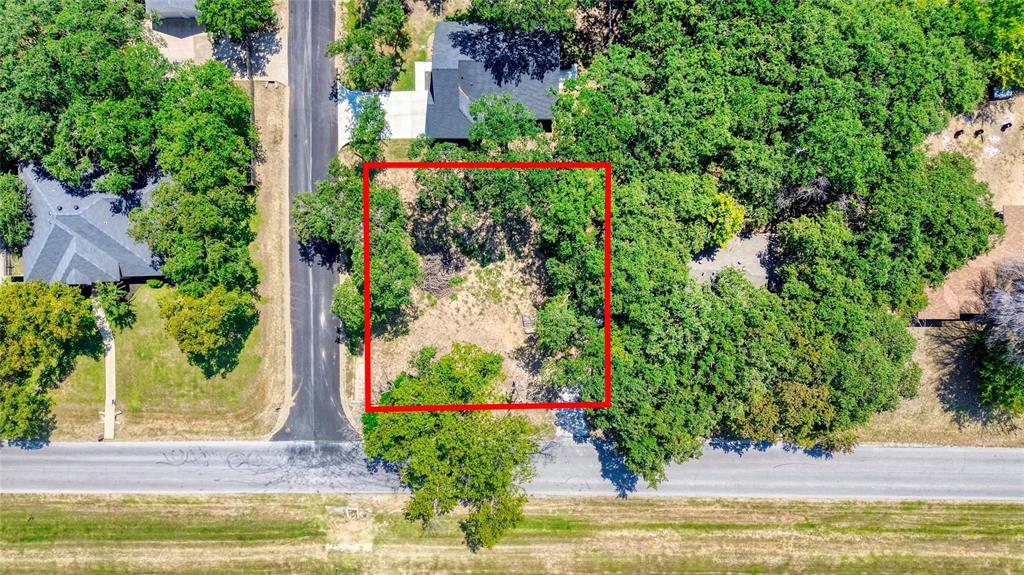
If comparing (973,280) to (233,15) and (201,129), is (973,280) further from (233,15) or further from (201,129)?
(233,15)

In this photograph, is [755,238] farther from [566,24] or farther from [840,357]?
[566,24]

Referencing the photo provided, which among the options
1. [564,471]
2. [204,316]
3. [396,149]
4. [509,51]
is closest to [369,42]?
[396,149]

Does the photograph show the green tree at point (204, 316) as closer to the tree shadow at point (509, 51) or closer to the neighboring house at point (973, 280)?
the tree shadow at point (509, 51)

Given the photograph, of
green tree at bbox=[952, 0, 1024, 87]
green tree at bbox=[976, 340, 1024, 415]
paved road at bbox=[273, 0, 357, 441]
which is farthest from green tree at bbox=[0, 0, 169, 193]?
green tree at bbox=[976, 340, 1024, 415]

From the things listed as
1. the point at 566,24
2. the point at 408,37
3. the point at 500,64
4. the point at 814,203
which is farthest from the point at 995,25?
the point at 408,37

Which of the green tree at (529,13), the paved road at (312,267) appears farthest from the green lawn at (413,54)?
the green tree at (529,13)

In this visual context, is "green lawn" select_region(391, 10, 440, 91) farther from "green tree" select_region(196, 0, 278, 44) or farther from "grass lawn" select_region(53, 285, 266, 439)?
"grass lawn" select_region(53, 285, 266, 439)

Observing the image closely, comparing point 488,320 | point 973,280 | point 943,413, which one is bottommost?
point 943,413
